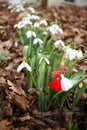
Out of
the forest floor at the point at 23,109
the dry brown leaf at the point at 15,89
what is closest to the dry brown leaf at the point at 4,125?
the forest floor at the point at 23,109

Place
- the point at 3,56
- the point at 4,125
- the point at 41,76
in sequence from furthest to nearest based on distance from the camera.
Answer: the point at 3,56 → the point at 41,76 → the point at 4,125

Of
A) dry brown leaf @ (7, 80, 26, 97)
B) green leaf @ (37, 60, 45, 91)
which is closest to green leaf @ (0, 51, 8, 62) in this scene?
dry brown leaf @ (7, 80, 26, 97)

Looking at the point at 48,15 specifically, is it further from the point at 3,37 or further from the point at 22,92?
the point at 22,92

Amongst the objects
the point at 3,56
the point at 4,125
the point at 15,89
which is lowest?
the point at 4,125

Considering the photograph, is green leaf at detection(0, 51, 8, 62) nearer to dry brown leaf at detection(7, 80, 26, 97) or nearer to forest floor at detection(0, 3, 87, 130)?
forest floor at detection(0, 3, 87, 130)

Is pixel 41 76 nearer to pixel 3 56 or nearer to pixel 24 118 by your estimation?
pixel 24 118

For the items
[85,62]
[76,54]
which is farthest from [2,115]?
[85,62]

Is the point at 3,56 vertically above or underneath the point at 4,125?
above

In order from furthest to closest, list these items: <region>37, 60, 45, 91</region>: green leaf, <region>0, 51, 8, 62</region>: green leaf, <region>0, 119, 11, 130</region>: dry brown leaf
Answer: <region>0, 51, 8, 62</region>: green leaf, <region>37, 60, 45, 91</region>: green leaf, <region>0, 119, 11, 130</region>: dry brown leaf

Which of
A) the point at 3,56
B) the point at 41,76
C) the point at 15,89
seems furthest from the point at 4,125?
the point at 3,56

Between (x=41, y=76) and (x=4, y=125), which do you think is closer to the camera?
(x=4, y=125)

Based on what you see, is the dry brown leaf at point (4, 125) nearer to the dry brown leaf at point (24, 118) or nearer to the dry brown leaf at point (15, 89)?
the dry brown leaf at point (24, 118)
